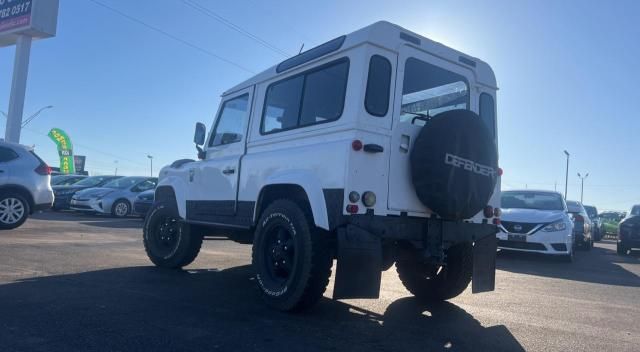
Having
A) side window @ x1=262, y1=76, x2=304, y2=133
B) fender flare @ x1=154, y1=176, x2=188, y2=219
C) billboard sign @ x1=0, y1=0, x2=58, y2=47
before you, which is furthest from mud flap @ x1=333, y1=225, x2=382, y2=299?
billboard sign @ x1=0, y1=0, x2=58, y2=47

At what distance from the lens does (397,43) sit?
4.56m

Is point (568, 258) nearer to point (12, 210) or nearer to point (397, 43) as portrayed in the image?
point (397, 43)

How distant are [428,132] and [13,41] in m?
27.3

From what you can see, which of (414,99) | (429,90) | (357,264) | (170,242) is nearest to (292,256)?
(357,264)

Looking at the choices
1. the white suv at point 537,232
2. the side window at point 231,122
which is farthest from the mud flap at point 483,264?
the white suv at point 537,232

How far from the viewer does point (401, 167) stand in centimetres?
449

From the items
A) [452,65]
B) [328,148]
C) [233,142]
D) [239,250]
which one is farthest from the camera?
[239,250]

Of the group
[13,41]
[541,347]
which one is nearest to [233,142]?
[541,347]

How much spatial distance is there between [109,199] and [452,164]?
1471 centimetres

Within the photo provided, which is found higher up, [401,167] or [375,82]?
[375,82]

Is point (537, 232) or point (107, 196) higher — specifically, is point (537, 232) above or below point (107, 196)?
above

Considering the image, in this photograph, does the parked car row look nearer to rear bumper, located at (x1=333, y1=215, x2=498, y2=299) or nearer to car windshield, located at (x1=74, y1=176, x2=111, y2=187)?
car windshield, located at (x1=74, y1=176, x2=111, y2=187)

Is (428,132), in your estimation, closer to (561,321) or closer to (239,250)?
(561,321)

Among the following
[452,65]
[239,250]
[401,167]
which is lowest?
[239,250]
